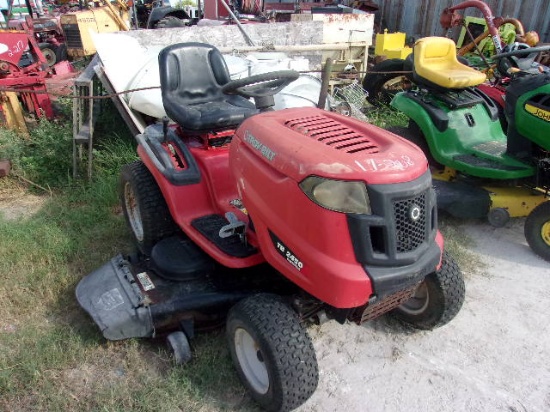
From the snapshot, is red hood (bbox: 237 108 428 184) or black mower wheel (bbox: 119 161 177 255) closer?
red hood (bbox: 237 108 428 184)

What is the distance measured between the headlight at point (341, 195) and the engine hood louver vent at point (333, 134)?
0.62ft

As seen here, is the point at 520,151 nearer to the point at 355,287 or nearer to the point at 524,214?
the point at 524,214

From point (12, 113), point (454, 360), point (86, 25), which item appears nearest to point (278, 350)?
point (454, 360)

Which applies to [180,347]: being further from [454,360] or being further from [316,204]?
[454,360]

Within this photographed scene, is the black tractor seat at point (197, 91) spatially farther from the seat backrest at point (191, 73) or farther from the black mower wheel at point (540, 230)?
the black mower wheel at point (540, 230)

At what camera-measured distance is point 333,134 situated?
1.87 meters

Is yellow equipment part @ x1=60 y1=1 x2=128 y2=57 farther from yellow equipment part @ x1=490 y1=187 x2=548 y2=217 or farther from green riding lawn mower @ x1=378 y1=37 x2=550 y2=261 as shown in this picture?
yellow equipment part @ x1=490 y1=187 x2=548 y2=217

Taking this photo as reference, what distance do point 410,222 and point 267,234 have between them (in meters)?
Result: 0.55

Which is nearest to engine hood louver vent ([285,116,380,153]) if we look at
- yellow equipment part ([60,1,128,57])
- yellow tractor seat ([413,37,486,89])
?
yellow tractor seat ([413,37,486,89])

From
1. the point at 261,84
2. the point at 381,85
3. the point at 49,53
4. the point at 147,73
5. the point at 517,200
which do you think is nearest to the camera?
the point at 261,84

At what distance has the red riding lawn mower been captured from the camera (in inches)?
63.9

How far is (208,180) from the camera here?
2.52m

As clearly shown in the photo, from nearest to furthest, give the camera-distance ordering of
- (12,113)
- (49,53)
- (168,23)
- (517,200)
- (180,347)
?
(180,347)
(517,200)
(12,113)
(49,53)
(168,23)

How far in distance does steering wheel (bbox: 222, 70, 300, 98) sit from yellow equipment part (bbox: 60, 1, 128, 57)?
6.04 m
